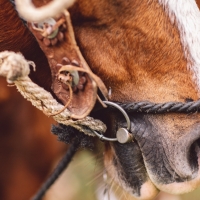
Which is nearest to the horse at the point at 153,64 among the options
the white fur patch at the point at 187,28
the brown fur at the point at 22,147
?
the white fur patch at the point at 187,28

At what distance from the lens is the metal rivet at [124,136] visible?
0.92 m

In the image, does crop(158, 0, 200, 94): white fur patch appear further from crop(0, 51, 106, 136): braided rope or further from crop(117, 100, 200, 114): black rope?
crop(0, 51, 106, 136): braided rope

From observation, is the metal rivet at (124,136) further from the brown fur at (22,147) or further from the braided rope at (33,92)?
the brown fur at (22,147)

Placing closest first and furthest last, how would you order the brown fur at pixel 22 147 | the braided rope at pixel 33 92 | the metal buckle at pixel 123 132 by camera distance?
the braided rope at pixel 33 92, the metal buckle at pixel 123 132, the brown fur at pixel 22 147

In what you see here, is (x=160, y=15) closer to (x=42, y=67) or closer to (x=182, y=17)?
(x=182, y=17)

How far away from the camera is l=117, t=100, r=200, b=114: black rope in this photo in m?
0.87

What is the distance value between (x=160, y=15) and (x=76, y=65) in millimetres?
192

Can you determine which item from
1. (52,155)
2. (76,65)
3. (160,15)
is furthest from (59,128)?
(52,155)

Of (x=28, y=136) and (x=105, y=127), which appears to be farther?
(x=28, y=136)

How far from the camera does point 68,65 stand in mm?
847

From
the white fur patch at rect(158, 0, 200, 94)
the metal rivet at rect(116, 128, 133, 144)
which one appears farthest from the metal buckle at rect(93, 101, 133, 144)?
the white fur patch at rect(158, 0, 200, 94)

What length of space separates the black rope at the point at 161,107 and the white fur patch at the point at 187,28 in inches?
1.6

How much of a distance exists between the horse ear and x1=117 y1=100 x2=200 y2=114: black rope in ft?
0.29

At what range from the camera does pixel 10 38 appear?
952mm
